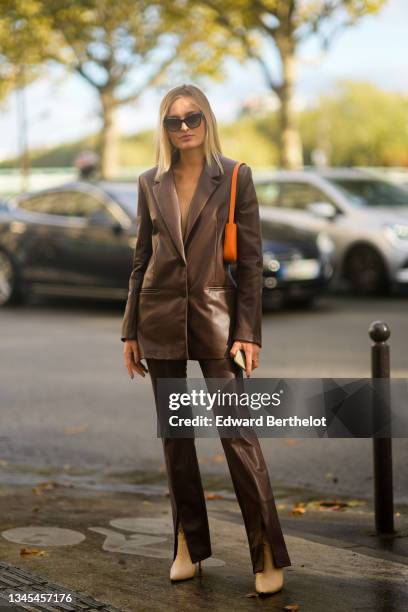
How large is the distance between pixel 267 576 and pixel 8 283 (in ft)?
36.9

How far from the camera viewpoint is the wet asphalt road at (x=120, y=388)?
6.79 m

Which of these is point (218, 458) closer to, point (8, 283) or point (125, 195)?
point (125, 195)

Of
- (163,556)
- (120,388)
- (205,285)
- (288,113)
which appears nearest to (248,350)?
(205,285)

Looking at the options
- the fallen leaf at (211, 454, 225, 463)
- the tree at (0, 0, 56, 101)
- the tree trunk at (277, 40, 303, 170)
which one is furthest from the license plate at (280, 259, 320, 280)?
the tree at (0, 0, 56, 101)

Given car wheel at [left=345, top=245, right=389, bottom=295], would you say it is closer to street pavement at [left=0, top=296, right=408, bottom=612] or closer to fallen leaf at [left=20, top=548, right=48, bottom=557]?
street pavement at [left=0, top=296, right=408, bottom=612]

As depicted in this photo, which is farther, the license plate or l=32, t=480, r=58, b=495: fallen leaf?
the license plate

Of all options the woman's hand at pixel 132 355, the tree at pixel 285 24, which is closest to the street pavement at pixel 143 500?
the woman's hand at pixel 132 355

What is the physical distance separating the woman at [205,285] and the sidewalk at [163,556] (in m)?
0.25

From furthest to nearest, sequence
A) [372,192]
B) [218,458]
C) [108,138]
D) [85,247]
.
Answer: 1. [108,138]
2. [372,192]
3. [85,247]
4. [218,458]

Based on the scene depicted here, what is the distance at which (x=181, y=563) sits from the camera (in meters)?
4.45

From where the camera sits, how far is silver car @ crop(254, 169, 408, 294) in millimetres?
15297

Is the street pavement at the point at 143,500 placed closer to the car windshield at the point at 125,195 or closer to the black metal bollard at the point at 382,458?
the black metal bollard at the point at 382,458

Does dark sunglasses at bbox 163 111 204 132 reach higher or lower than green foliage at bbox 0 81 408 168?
lower

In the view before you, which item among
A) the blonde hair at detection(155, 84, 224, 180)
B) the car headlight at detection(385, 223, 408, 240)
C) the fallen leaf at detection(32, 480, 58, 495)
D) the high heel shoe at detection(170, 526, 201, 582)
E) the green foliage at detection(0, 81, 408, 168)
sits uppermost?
the green foliage at detection(0, 81, 408, 168)
